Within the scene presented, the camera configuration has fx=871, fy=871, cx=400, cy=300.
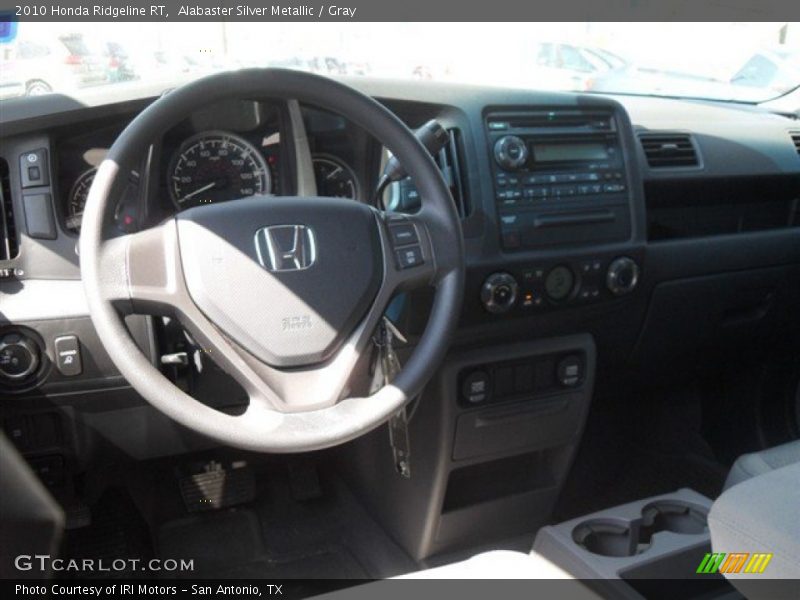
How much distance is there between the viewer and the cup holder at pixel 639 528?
1.86m

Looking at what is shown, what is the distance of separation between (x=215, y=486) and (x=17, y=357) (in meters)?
0.90

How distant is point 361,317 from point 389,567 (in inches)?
42.4

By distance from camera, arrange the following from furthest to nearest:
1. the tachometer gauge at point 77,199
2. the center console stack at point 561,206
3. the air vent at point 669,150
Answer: the air vent at point 669,150, the center console stack at point 561,206, the tachometer gauge at point 77,199

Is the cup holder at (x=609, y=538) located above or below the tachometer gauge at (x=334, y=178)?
below

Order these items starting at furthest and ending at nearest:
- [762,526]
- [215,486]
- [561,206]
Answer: [215,486]
[561,206]
[762,526]

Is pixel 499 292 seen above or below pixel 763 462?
above

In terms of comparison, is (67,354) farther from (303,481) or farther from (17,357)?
(303,481)

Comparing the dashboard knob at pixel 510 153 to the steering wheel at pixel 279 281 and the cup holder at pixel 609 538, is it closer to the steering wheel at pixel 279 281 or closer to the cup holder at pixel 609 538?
the steering wheel at pixel 279 281

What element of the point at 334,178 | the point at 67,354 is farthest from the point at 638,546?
the point at 67,354

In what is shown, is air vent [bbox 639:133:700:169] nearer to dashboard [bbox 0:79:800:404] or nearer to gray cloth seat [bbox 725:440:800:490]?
dashboard [bbox 0:79:800:404]

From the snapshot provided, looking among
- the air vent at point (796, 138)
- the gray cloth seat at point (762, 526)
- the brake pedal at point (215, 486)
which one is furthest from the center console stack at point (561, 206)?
the brake pedal at point (215, 486)

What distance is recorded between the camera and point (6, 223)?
1.76m

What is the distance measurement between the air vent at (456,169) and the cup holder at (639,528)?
75 cm

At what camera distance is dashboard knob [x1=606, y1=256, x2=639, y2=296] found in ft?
7.14
